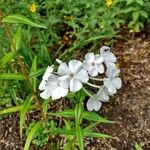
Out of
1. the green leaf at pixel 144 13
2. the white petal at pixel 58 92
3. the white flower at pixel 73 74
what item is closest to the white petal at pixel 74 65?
the white flower at pixel 73 74

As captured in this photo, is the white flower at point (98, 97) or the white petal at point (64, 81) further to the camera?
the white flower at point (98, 97)

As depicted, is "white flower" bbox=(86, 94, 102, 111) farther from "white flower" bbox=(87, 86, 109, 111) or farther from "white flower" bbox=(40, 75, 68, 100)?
"white flower" bbox=(40, 75, 68, 100)

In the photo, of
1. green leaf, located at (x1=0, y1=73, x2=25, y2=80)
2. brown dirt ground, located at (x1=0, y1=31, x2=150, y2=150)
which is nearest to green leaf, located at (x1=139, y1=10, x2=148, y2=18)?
brown dirt ground, located at (x1=0, y1=31, x2=150, y2=150)

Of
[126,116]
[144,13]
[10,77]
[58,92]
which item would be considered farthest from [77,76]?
[144,13]

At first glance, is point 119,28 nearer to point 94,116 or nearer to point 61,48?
point 61,48

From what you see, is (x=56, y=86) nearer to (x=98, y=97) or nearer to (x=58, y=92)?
(x=58, y=92)

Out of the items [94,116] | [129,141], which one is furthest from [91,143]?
[94,116]

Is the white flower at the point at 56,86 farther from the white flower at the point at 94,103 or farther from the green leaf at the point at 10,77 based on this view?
the green leaf at the point at 10,77
